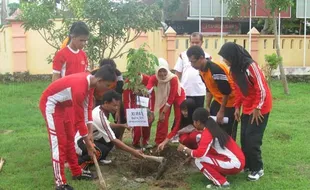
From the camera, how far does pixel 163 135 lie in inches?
251

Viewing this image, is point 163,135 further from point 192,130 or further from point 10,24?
point 10,24

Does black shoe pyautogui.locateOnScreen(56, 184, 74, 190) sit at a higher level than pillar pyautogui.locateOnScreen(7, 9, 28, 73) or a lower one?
lower

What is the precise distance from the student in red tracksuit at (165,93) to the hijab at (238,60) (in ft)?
4.40

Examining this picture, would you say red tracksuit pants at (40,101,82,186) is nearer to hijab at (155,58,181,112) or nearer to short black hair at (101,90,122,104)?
short black hair at (101,90,122,104)

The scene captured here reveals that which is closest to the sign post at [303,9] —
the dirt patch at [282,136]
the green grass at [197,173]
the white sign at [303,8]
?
the white sign at [303,8]

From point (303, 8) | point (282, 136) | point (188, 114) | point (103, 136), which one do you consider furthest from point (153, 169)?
point (303, 8)

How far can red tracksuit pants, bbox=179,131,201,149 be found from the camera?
5707mm

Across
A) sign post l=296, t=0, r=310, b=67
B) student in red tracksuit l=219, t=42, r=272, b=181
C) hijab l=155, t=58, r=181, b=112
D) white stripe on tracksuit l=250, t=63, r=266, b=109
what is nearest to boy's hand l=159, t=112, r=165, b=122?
hijab l=155, t=58, r=181, b=112

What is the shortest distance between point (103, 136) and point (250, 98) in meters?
1.85

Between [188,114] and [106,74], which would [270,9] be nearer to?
[188,114]

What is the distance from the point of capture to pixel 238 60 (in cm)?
462

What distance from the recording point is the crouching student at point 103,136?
16.8ft

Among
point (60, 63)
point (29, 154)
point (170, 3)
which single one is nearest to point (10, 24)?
point (29, 154)

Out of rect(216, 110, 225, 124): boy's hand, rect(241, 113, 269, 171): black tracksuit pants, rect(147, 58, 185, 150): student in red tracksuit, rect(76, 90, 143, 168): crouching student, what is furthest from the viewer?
rect(147, 58, 185, 150): student in red tracksuit
